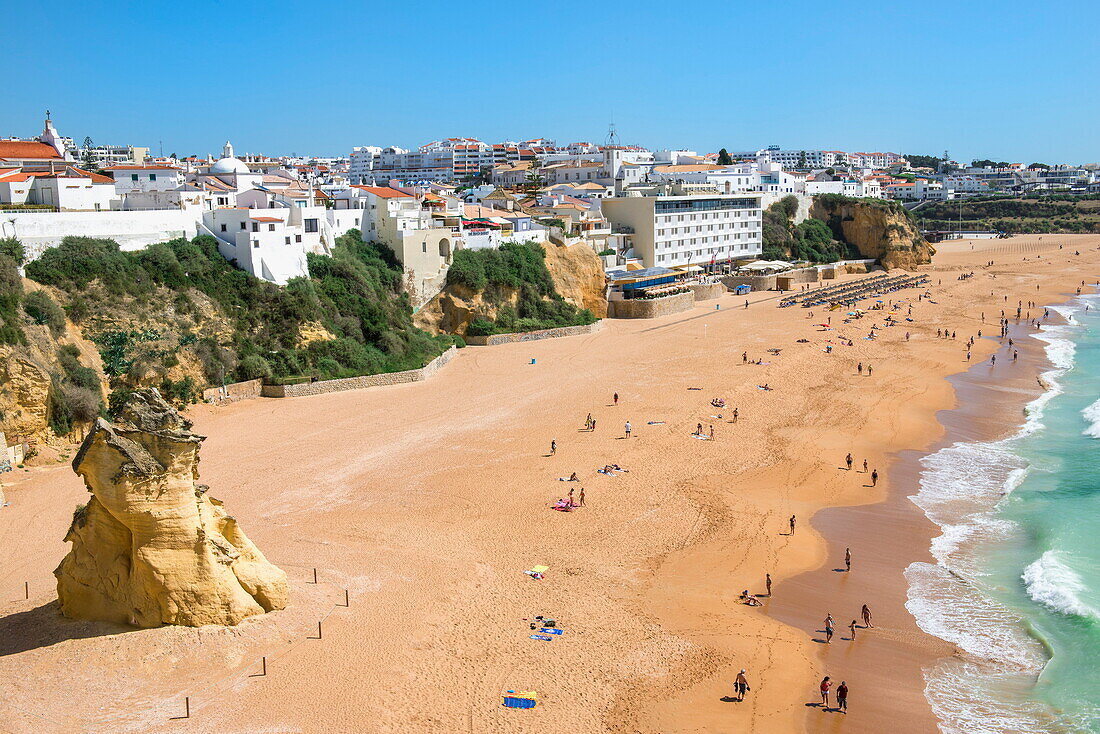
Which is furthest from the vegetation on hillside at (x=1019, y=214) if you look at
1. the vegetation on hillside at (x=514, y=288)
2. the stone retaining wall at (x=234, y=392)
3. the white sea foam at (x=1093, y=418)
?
the stone retaining wall at (x=234, y=392)

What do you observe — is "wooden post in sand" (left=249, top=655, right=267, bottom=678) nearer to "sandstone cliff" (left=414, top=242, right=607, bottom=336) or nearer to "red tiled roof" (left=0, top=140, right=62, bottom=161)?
"sandstone cliff" (left=414, top=242, right=607, bottom=336)

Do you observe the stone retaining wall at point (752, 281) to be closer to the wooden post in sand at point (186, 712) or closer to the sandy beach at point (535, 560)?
the sandy beach at point (535, 560)

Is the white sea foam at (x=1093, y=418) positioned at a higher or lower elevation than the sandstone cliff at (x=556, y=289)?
lower

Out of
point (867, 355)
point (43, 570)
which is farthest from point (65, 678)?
point (867, 355)

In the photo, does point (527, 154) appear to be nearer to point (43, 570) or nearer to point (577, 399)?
point (577, 399)

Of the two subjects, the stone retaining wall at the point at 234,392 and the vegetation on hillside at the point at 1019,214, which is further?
the vegetation on hillside at the point at 1019,214

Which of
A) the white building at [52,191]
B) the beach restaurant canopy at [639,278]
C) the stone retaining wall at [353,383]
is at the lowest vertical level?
the stone retaining wall at [353,383]

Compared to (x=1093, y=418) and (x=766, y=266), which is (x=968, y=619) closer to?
(x=1093, y=418)
